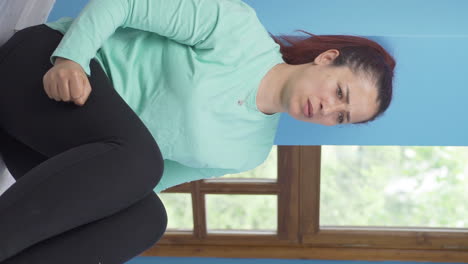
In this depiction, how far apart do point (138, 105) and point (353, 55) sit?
21.1 inches

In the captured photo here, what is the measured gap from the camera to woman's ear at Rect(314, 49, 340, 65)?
1.47m

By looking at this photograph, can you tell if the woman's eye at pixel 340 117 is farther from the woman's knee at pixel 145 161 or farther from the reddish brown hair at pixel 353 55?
the woman's knee at pixel 145 161

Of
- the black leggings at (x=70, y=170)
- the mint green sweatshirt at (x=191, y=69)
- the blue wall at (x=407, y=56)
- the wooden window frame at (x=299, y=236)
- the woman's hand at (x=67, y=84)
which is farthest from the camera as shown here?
the wooden window frame at (x=299, y=236)

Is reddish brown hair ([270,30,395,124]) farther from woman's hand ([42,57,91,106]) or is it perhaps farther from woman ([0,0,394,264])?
woman's hand ([42,57,91,106])

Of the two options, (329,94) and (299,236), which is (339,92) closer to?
(329,94)

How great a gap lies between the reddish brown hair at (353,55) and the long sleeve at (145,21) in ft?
0.61

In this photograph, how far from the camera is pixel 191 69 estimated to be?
1424 mm

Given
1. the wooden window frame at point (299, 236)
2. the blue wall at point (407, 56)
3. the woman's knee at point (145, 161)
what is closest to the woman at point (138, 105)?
the woman's knee at point (145, 161)

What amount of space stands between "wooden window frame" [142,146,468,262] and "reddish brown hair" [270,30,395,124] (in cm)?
160

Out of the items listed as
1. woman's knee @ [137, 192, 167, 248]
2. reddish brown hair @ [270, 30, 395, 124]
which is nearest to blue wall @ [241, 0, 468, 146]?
reddish brown hair @ [270, 30, 395, 124]

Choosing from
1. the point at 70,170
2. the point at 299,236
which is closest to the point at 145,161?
the point at 70,170

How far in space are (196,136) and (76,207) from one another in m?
0.42

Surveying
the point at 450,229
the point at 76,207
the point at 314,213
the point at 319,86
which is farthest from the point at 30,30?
the point at 450,229

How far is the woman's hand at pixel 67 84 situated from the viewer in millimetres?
1202
